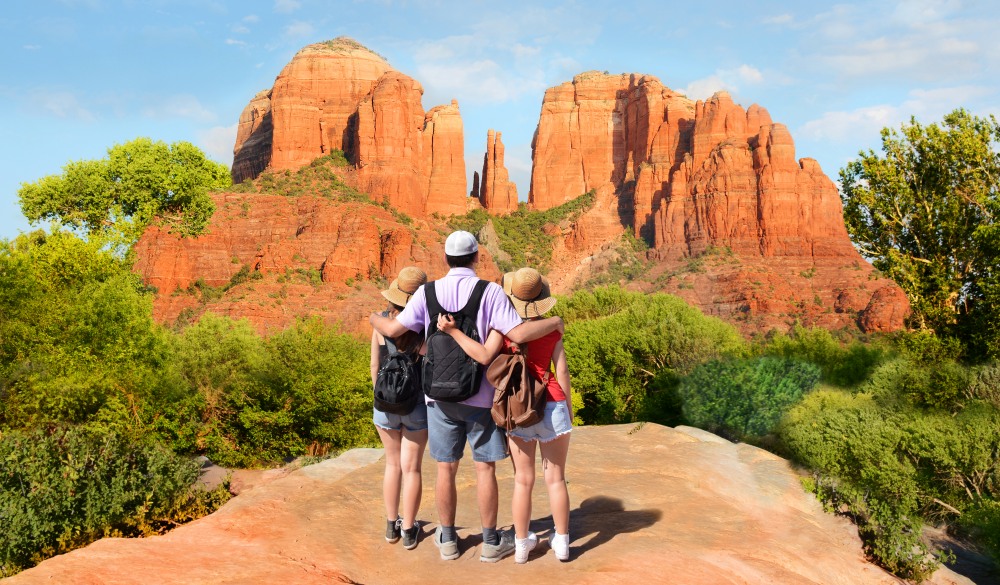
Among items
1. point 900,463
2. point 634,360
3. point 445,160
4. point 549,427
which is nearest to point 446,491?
point 549,427

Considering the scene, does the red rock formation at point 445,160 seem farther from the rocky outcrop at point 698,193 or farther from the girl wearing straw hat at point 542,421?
the girl wearing straw hat at point 542,421

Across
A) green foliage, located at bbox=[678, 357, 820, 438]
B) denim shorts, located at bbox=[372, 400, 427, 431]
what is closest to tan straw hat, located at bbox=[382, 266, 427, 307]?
denim shorts, located at bbox=[372, 400, 427, 431]

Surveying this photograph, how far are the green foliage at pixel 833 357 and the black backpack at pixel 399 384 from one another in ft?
78.2

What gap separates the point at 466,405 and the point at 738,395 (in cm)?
1618

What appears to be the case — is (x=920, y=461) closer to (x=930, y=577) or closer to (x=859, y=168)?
(x=930, y=577)

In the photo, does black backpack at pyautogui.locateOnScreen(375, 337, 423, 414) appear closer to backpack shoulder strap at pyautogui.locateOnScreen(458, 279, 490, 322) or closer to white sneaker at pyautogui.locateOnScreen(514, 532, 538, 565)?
backpack shoulder strap at pyautogui.locateOnScreen(458, 279, 490, 322)

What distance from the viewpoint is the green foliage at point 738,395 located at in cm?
1962

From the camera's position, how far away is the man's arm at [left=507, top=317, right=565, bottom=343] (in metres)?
5.95

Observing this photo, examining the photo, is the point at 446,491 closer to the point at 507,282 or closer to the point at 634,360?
the point at 507,282

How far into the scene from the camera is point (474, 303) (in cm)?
602

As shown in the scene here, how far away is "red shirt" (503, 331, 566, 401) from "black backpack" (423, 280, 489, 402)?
0.46 m

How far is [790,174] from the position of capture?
9775cm

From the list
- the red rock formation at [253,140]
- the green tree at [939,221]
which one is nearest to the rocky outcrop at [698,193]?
the red rock formation at [253,140]

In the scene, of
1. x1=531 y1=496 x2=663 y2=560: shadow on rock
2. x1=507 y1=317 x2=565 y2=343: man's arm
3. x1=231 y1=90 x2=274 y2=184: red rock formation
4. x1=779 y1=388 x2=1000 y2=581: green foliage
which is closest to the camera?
x1=507 y1=317 x2=565 y2=343: man's arm
